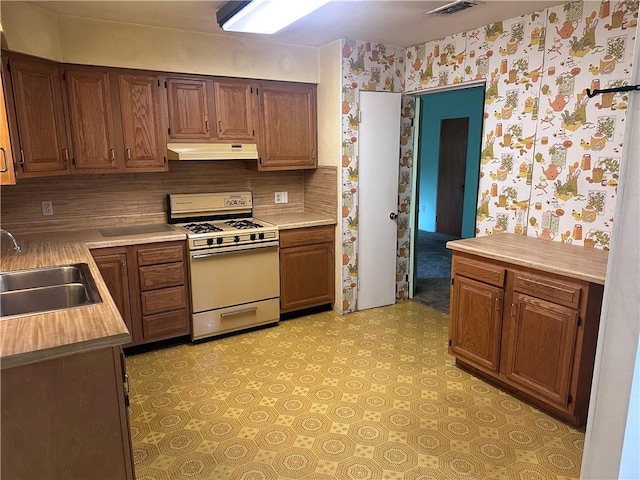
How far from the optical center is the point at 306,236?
398 cm

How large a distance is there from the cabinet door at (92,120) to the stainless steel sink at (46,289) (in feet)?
3.80

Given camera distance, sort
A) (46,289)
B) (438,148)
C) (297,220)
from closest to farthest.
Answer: (46,289), (297,220), (438,148)

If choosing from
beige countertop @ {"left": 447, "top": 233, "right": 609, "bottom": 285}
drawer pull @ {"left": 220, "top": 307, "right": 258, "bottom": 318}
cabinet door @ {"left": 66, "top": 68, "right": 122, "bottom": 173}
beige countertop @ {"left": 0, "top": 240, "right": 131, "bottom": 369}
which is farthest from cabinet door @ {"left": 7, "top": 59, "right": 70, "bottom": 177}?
beige countertop @ {"left": 447, "top": 233, "right": 609, "bottom": 285}

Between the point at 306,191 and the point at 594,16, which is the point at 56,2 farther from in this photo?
the point at 594,16

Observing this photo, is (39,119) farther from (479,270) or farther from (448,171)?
(448,171)

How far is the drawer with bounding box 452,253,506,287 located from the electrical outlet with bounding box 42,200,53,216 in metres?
3.14

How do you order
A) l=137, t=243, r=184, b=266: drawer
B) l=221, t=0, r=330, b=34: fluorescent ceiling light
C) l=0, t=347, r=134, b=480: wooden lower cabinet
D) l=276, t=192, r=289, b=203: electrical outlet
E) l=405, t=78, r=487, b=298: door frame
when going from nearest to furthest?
l=0, t=347, r=134, b=480: wooden lower cabinet → l=221, t=0, r=330, b=34: fluorescent ceiling light → l=137, t=243, r=184, b=266: drawer → l=405, t=78, r=487, b=298: door frame → l=276, t=192, r=289, b=203: electrical outlet

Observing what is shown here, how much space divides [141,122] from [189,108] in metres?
0.40

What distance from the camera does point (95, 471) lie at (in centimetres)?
159

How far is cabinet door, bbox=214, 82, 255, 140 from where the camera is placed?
3.68 m

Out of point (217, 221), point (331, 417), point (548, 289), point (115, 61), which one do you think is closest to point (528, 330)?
point (548, 289)

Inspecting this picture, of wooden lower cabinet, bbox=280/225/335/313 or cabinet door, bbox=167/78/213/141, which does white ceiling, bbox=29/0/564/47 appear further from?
wooden lower cabinet, bbox=280/225/335/313

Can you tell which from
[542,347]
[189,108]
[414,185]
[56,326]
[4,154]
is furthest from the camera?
[414,185]

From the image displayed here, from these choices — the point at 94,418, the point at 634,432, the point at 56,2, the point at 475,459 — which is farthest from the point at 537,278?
the point at 56,2
